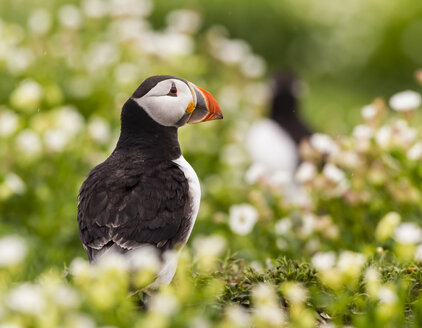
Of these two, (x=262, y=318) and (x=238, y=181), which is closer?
(x=262, y=318)

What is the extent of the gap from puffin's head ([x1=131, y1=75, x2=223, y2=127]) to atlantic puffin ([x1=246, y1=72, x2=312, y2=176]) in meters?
3.03

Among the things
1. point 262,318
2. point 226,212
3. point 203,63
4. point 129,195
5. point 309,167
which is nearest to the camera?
point 262,318

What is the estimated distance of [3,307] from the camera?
A: 2504 millimetres

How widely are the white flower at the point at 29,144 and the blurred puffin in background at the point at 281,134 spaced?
175cm

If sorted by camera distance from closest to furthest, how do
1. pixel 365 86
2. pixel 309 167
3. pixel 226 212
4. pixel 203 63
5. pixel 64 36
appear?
pixel 309 167
pixel 226 212
pixel 64 36
pixel 203 63
pixel 365 86

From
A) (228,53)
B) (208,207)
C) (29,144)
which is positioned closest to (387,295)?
(208,207)

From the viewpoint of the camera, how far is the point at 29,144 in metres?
5.12

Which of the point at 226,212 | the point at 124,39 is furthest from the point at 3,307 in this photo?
the point at 124,39

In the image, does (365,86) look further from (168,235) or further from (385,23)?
(168,235)

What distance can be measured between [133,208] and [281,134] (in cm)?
351

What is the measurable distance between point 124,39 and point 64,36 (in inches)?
23.3

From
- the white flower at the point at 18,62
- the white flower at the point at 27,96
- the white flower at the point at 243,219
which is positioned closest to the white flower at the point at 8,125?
the white flower at the point at 27,96

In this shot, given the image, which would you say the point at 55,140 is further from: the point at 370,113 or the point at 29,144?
the point at 370,113

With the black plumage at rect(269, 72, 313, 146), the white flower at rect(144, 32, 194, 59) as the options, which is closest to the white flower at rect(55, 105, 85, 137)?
the white flower at rect(144, 32, 194, 59)
